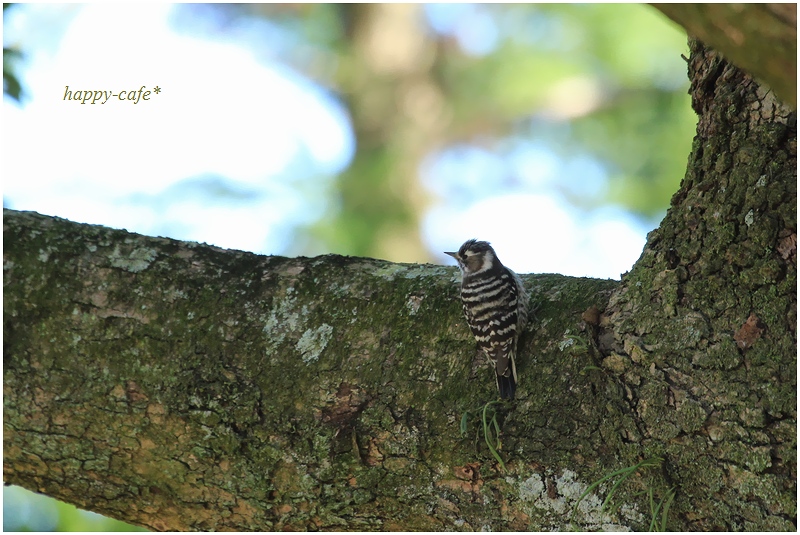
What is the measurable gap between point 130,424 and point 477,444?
1372mm

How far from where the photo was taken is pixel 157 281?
3213 millimetres

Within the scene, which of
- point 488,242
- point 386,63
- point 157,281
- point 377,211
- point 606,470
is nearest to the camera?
point 606,470

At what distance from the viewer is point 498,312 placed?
322cm

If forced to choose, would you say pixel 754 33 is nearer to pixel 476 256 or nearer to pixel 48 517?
pixel 476 256

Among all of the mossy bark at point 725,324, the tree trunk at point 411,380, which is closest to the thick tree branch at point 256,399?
the tree trunk at point 411,380

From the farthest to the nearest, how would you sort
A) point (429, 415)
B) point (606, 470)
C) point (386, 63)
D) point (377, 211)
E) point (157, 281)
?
point (386, 63) < point (377, 211) < point (157, 281) < point (429, 415) < point (606, 470)

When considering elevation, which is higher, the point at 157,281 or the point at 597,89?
the point at 597,89

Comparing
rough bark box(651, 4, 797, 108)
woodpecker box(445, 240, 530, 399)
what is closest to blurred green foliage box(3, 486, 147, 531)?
woodpecker box(445, 240, 530, 399)

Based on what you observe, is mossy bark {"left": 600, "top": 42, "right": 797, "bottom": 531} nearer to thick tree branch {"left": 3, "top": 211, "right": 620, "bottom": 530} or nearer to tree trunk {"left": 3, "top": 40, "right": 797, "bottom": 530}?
tree trunk {"left": 3, "top": 40, "right": 797, "bottom": 530}

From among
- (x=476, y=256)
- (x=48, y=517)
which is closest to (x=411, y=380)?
(x=476, y=256)

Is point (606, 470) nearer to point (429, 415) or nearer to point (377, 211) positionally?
point (429, 415)

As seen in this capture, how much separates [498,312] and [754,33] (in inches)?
67.1

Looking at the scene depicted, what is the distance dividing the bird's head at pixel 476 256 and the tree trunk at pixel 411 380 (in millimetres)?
730

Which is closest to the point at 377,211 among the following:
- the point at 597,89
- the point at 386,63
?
the point at 386,63
